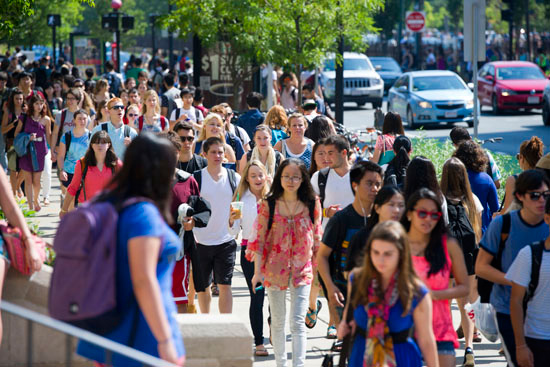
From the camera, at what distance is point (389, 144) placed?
10.4m

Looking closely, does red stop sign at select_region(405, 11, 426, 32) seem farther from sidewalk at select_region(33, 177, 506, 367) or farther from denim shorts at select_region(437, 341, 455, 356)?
denim shorts at select_region(437, 341, 455, 356)

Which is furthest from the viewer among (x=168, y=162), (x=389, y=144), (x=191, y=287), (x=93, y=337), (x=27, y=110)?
(x=27, y=110)

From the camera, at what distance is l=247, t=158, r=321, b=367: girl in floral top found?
7.29 metres

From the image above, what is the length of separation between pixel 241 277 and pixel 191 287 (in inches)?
74.3

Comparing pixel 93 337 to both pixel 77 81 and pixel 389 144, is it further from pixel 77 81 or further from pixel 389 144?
pixel 77 81

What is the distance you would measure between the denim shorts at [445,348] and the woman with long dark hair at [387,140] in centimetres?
445

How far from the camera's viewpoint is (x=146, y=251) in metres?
4.06

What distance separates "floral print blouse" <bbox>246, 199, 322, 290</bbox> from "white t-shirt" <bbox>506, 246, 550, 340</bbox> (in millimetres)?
1871

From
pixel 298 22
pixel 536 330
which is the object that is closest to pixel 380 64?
pixel 298 22

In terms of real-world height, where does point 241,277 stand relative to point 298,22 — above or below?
below

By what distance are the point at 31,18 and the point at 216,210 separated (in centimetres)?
3632

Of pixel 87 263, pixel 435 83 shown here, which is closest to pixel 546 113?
pixel 435 83

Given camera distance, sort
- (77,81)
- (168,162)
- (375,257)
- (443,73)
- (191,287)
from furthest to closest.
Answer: (443,73) → (77,81) → (191,287) → (375,257) → (168,162)

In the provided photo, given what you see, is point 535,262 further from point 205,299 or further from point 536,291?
point 205,299
